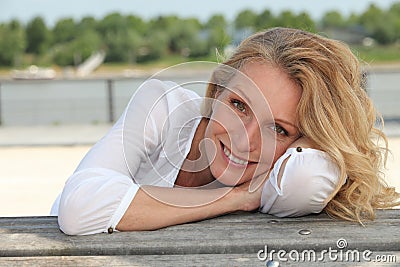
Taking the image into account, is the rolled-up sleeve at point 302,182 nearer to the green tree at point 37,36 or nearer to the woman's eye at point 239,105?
the woman's eye at point 239,105

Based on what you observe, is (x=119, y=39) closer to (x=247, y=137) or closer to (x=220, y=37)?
(x=220, y=37)

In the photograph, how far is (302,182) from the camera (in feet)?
5.47

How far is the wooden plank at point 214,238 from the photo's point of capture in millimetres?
1450

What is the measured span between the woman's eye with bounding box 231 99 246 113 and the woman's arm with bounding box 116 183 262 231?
0.68 feet

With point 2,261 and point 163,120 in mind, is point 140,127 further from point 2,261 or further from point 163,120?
point 2,261

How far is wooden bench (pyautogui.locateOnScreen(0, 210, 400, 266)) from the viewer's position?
1383 mm

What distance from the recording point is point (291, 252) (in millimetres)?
1418

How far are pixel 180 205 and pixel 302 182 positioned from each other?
0.99 feet

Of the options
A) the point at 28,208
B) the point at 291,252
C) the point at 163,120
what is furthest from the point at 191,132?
the point at 28,208

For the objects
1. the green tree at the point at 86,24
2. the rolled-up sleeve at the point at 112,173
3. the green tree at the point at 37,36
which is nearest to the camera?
the rolled-up sleeve at the point at 112,173

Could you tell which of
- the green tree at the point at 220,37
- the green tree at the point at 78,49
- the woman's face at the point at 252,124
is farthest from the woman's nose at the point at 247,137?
the green tree at the point at 78,49

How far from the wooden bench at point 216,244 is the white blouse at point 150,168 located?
5 cm

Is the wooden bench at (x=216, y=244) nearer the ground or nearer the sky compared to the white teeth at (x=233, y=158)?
nearer the ground

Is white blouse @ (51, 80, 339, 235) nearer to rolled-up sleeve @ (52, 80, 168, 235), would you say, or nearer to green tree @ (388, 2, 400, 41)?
rolled-up sleeve @ (52, 80, 168, 235)
